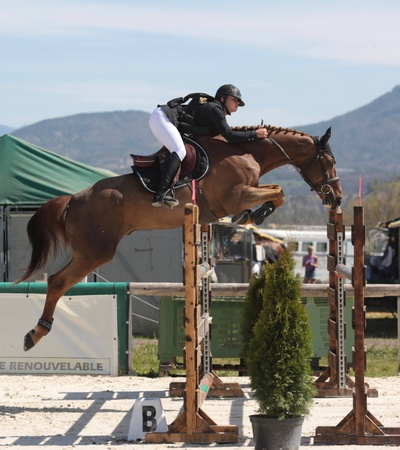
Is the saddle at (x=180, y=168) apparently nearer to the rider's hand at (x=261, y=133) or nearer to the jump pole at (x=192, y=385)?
the rider's hand at (x=261, y=133)

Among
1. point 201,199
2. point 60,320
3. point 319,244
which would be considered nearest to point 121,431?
point 201,199

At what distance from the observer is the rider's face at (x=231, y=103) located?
728 cm

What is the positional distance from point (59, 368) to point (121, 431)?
3.00 metres

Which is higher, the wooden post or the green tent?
the green tent

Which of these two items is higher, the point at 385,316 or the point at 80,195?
the point at 80,195

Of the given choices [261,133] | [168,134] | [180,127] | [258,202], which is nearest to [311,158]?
[261,133]

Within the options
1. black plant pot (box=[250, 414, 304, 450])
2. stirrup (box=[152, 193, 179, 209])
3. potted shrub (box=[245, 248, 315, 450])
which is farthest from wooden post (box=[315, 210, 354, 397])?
black plant pot (box=[250, 414, 304, 450])

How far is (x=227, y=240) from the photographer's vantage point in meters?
20.1

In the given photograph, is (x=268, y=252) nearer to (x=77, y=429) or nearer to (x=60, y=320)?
(x=60, y=320)

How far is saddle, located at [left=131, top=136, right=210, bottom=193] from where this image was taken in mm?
7160

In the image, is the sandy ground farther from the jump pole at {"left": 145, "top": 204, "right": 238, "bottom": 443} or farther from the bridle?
the bridle

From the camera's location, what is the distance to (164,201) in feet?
23.1

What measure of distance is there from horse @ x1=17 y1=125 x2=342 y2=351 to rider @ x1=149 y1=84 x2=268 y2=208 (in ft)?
0.44

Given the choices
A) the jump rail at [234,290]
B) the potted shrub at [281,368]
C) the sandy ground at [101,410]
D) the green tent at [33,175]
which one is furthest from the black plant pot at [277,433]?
the green tent at [33,175]
